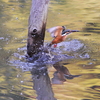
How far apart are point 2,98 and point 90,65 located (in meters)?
1.76

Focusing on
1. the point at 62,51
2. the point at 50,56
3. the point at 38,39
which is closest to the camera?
the point at 38,39

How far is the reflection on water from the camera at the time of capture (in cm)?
364

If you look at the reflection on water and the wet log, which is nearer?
the reflection on water

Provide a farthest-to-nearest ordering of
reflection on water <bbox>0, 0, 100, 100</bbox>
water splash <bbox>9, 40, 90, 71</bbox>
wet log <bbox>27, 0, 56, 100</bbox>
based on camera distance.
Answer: water splash <bbox>9, 40, 90, 71</bbox>
wet log <bbox>27, 0, 56, 100</bbox>
reflection on water <bbox>0, 0, 100, 100</bbox>

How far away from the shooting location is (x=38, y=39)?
4523 millimetres

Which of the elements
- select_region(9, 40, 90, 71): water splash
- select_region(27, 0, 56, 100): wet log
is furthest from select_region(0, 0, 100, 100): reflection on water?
select_region(27, 0, 56, 100): wet log

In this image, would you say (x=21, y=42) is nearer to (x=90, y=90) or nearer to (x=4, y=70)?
(x=4, y=70)

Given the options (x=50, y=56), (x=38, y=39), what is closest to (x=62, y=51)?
(x=50, y=56)

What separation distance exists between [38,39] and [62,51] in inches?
38.1

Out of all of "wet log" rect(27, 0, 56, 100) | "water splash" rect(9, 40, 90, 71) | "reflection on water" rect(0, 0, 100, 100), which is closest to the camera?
"reflection on water" rect(0, 0, 100, 100)

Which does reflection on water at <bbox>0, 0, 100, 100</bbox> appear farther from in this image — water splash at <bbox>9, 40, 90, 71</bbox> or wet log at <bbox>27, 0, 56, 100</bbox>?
wet log at <bbox>27, 0, 56, 100</bbox>

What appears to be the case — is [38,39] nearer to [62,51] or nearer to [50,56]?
[50,56]

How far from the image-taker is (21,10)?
9211 mm

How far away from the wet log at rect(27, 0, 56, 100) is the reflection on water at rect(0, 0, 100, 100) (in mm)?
111
